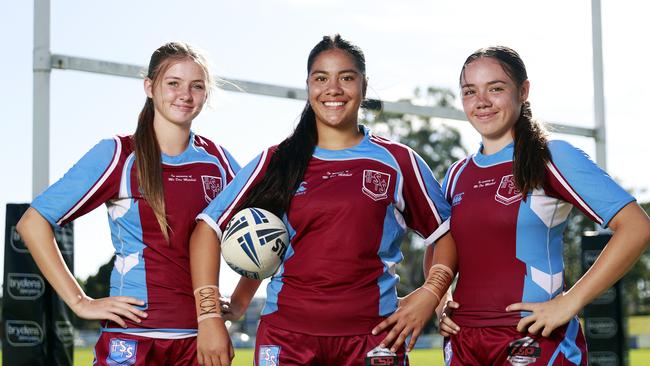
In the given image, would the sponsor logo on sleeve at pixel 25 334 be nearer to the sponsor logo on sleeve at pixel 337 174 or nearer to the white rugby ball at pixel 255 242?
the white rugby ball at pixel 255 242

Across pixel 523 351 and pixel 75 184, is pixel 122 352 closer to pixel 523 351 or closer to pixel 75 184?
pixel 75 184

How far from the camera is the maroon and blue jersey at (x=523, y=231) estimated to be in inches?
142

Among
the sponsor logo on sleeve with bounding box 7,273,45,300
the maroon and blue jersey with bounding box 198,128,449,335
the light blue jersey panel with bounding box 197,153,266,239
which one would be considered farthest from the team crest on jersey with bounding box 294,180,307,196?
the sponsor logo on sleeve with bounding box 7,273,45,300

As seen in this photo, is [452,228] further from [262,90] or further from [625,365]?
[625,365]

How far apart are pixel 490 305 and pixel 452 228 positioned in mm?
369

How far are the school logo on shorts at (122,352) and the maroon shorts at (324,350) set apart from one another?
62 centimetres

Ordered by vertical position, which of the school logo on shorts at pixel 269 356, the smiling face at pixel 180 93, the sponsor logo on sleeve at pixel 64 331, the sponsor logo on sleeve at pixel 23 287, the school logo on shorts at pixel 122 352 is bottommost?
the sponsor logo on sleeve at pixel 64 331

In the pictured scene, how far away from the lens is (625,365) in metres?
9.23

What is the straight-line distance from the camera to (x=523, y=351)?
3596 mm

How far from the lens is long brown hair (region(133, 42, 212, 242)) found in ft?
12.8

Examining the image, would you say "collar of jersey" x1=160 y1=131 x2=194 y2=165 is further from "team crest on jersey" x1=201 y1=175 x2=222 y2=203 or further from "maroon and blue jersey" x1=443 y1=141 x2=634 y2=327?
"maroon and blue jersey" x1=443 y1=141 x2=634 y2=327

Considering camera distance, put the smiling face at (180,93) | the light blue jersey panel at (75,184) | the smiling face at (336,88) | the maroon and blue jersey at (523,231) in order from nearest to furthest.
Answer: the maroon and blue jersey at (523,231), the smiling face at (336,88), the light blue jersey panel at (75,184), the smiling face at (180,93)

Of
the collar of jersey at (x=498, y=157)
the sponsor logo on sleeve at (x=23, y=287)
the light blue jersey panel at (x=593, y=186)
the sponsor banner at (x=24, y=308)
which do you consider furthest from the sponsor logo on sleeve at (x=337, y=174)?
the sponsor logo on sleeve at (x=23, y=287)

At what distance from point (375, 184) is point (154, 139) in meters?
1.06
